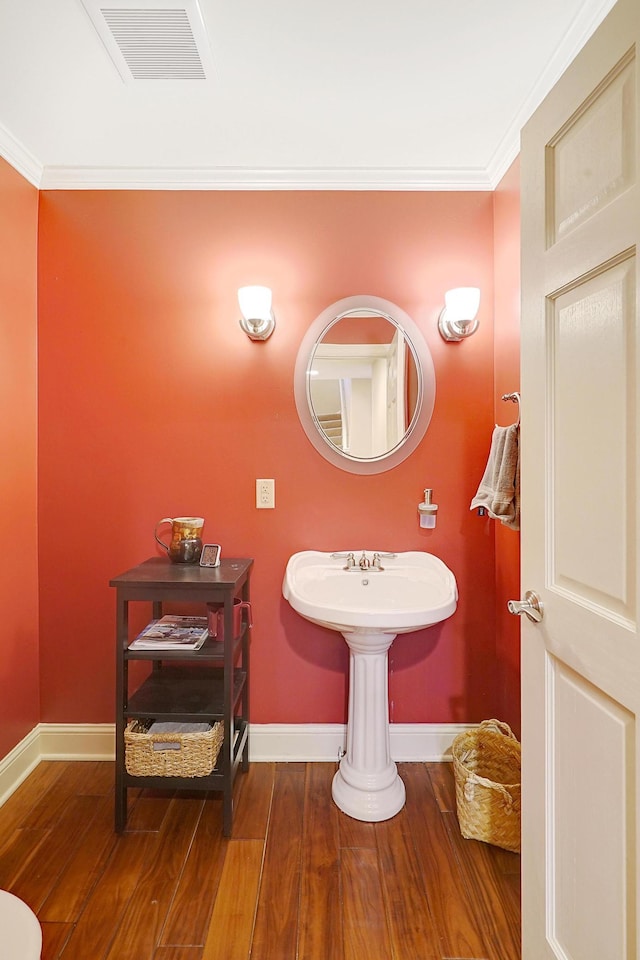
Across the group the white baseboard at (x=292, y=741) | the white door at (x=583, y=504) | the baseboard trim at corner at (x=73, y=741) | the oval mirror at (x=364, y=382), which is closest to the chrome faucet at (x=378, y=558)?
the oval mirror at (x=364, y=382)

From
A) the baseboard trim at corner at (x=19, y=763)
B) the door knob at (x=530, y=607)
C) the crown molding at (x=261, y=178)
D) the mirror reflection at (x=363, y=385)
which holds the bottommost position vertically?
the baseboard trim at corner at (x=19, y=763)

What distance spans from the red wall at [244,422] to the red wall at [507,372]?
0.06m

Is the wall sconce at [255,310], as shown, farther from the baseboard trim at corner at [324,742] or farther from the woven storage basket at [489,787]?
the woven storage basket at [489,787]

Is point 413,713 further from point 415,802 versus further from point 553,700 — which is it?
point 553,700

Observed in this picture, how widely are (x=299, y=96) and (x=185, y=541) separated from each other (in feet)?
5.40

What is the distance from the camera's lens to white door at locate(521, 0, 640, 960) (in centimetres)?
88

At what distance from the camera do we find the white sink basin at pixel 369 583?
182 centimetres

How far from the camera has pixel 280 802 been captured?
1932mm

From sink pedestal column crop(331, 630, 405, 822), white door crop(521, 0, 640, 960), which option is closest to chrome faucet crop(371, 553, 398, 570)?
sink pedestal column crop(331, 630, 405, 822)

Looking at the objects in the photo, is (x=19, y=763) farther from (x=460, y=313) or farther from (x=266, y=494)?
(x=460, y=313)

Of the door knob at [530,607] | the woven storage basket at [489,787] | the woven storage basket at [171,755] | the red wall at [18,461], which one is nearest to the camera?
the door knob at [530,607]

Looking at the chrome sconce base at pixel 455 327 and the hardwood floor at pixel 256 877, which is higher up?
the chrome sconce base at pixel 455 327

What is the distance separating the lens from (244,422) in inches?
86.0

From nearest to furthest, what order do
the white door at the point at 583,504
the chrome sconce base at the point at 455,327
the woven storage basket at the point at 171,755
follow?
the white door at the point at 583,504 < the woven storage basket at the point at 171,755 < the chrome sconce base at the point at 455,327
